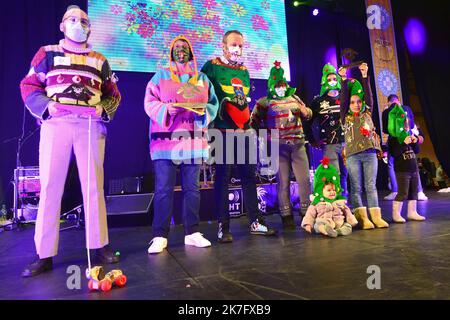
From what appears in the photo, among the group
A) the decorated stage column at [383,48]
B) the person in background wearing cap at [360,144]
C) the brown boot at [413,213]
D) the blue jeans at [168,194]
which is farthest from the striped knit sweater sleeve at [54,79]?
the decorated stage column at [383,48]

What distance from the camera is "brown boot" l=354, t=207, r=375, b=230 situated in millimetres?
2521

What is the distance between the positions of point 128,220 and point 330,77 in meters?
2.67

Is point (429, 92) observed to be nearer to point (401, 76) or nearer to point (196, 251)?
point (401, 76)

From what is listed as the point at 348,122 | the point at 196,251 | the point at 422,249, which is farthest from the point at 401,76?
the point at 196,251

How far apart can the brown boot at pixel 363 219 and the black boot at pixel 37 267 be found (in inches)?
85.5

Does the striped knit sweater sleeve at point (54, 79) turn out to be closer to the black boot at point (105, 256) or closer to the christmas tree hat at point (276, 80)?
the black boot at point (105, 256)

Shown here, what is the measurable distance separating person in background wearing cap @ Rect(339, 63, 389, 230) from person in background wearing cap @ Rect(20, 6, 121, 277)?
1878 mm

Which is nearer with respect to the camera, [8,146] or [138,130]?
[8,146]

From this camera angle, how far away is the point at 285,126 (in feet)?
9.34

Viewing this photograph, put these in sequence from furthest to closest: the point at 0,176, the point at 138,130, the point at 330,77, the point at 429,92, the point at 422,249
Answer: the point at 429,92 < the point at 138,130 < the point at 0,176 < the point at 330,77 < the point at 422,249

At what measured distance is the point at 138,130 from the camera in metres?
5.05

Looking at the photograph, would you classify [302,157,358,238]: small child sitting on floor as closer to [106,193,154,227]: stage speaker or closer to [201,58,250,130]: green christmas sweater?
[201,58,250,130]: green christmas sweater

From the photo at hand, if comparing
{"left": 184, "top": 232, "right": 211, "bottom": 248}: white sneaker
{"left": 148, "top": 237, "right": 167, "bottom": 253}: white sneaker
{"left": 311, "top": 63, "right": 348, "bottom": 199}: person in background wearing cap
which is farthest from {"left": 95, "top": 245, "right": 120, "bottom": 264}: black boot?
{"left": 311, "top": 63, "right": 348, "bottom": 199}: person in background wearing cap

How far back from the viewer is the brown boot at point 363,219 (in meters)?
2.52
